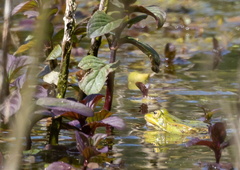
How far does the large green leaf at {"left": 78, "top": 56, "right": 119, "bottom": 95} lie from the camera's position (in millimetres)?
2574

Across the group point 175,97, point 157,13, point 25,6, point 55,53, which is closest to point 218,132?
point 157,13

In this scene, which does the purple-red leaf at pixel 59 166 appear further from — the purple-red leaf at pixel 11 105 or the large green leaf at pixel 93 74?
the large green leaf at pixel 93 74

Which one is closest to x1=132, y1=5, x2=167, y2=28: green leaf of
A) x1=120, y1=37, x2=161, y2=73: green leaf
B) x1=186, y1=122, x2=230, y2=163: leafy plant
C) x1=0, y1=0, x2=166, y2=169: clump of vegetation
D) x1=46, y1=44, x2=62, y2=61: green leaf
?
x1=0, y1=0, x2=166, y2=169: clump of vegetation

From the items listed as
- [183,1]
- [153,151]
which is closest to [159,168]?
[153,151]

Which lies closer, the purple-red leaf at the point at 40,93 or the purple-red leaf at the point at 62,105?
the purple-red leaf at the point at 62,105

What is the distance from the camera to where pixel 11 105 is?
86.0 inches

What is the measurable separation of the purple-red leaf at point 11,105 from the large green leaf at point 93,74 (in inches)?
16.8

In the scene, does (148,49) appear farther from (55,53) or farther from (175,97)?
(175,97)

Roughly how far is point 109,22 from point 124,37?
199 mm

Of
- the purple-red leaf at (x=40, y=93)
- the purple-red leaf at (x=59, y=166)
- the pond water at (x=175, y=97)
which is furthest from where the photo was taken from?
the purple-red leaf at (x=40, y=93)

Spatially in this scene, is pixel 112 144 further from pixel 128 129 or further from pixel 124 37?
pixel 124 37

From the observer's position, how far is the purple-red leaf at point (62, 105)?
84.0 inches

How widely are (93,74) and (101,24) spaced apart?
0.23m

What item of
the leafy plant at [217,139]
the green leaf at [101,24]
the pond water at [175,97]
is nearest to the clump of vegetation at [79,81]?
the green leaf at [101,24]
